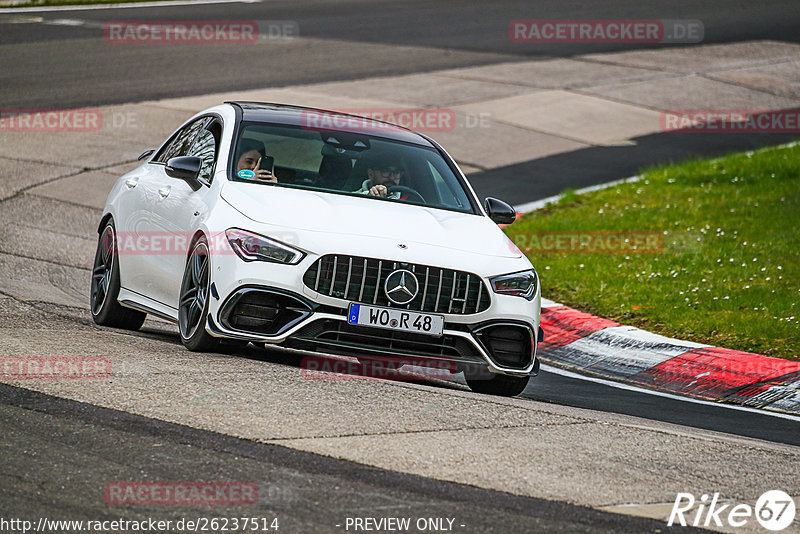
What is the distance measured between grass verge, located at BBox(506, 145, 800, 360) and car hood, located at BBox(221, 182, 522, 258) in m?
2.62

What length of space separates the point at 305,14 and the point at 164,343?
22.4 m

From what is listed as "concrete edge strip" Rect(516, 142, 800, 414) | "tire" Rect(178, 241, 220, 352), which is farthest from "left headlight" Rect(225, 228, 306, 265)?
"concrete edge strip" Rect(516, 142, 800, 414)

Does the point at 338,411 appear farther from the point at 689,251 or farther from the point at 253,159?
the point at 689,251

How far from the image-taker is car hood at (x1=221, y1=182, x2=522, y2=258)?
24.6ft

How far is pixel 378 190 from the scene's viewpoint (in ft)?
27.7

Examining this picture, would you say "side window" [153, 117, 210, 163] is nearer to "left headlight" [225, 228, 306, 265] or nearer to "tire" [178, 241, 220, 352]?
"tire" [178, 241, 220, 352]

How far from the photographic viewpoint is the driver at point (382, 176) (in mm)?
8438

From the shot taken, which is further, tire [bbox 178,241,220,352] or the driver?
the driver

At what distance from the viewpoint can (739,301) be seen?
10523 millimetres

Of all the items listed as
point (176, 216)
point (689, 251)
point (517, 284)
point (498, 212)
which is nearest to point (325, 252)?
point (517, 284)

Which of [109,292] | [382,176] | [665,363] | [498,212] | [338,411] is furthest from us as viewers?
[665,363]

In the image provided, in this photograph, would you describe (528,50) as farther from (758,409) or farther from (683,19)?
(758,409)

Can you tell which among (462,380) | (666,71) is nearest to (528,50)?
(666,71)

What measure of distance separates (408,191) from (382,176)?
204mm
